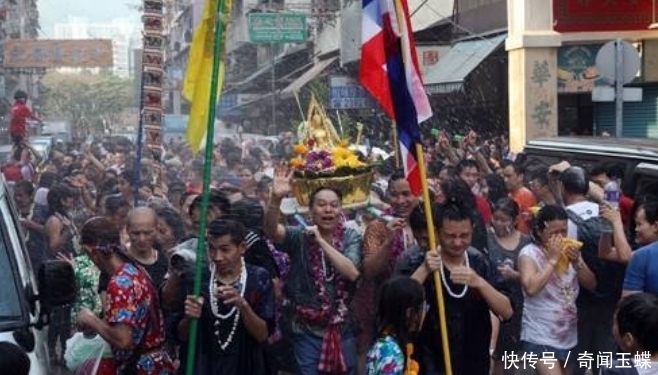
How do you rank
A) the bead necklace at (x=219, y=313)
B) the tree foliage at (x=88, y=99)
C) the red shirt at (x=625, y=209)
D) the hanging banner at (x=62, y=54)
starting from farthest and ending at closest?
1. the tree foliage at (x=88, y=99)
2. the hanging banner at (x=62, y=54)
3. the red shirt at (x=625, y=209)
4. the bead necklace at (x=219, y=313)

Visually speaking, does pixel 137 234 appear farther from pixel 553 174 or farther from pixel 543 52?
pixel 543 52

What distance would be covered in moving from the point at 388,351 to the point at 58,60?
32.8 meters

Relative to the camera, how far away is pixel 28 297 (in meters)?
5.23

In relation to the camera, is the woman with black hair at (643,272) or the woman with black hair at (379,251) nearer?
the woman with black hair at (643,272)

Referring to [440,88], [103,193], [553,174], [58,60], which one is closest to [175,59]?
[58,60]

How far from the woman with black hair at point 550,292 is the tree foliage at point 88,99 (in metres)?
67.6

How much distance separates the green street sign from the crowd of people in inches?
673

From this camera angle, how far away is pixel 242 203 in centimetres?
689

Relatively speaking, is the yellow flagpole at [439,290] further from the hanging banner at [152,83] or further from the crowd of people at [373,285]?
the hanging banner at [152,83]

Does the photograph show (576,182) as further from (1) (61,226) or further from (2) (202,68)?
(1) (61,226)

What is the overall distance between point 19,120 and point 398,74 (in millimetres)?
12742

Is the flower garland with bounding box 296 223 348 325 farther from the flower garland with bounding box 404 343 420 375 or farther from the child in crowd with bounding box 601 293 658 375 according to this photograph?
the child in crowd with bounding box 601 293 658 375

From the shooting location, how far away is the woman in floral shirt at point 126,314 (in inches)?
209

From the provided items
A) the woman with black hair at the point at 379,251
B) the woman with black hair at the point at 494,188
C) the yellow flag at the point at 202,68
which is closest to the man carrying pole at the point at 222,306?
the yellow flag at the point at 202,68
